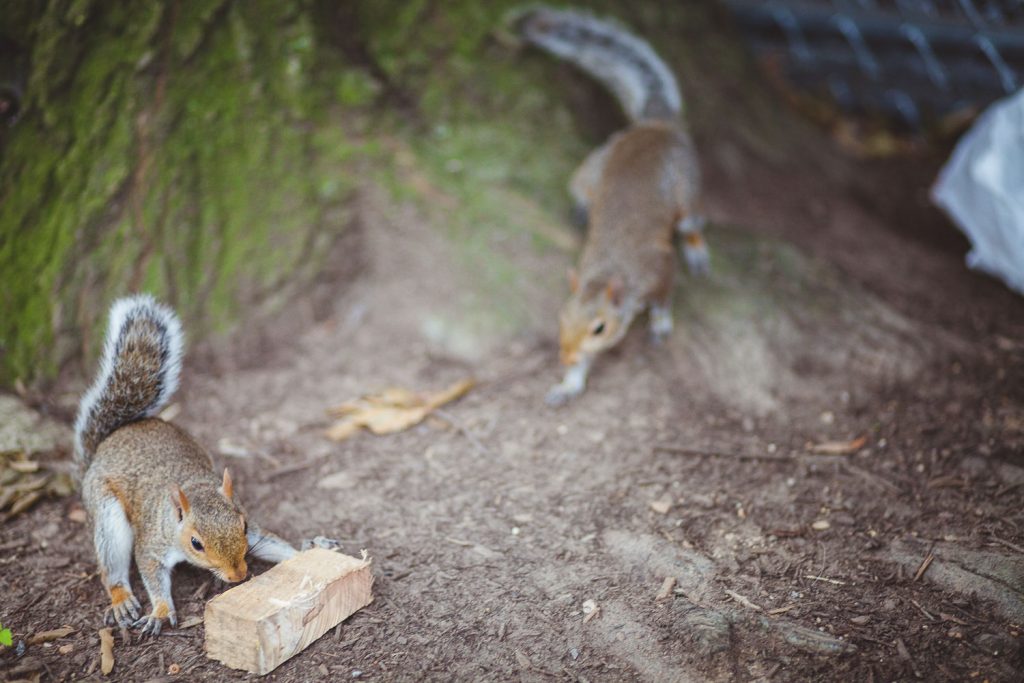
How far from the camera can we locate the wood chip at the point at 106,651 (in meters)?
2.15

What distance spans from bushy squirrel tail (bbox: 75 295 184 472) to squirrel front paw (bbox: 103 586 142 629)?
52cm

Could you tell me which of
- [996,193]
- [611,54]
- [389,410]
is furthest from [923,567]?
[611,54]

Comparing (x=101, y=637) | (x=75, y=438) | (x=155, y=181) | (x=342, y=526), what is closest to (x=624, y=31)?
(x=155, y=181)

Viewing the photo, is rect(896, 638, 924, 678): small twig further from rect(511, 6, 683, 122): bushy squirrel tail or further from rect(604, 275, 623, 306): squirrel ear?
rect(511, 6, 683, 122): bushy squirrel tail

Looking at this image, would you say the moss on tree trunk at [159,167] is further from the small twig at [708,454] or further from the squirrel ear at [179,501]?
the small twig at [708,454]

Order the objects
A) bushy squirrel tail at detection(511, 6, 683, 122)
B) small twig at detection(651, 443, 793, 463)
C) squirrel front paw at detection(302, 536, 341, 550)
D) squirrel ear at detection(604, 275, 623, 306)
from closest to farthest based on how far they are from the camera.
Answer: squirrel front paw at detection(302, 536, 341, 550), small twig at detection(651, 443, 793, 463), squirrel ear at detection(604, 275, 623, 306), bushy squirrel tail at detection(511, 6, 683, 122)

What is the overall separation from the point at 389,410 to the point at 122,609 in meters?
1.24

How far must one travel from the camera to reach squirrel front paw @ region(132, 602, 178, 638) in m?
2.28

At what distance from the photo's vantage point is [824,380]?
3.43m

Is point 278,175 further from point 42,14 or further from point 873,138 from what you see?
→ point 873,138

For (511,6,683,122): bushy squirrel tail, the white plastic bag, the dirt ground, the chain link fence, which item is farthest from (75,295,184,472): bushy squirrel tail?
the chain link fence

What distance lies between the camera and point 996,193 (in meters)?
3.66

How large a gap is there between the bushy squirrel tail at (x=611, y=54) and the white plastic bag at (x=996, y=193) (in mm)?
1406

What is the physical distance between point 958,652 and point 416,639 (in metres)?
1.38
